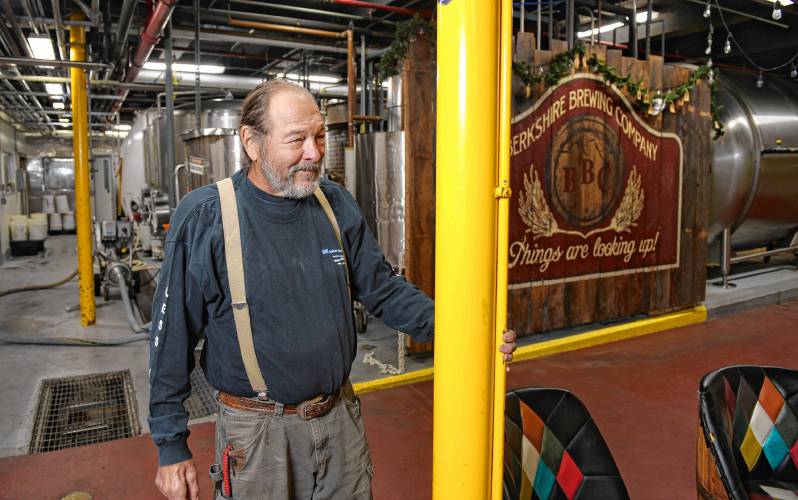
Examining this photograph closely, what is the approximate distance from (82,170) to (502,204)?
22.4 ft

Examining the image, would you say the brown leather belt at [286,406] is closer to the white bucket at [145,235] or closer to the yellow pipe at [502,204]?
the yellow pipe at [502,204]

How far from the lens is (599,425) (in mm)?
4707

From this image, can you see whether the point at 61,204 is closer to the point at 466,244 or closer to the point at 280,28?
the point at 280,28

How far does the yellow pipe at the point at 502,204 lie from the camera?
153 centimetres

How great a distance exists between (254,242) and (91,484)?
8.71 feet

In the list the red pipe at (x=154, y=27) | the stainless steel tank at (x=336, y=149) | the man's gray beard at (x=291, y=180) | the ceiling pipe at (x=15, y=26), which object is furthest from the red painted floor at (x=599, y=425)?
the ceiling pipe at (x=15, y=26)

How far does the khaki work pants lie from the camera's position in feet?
7.00

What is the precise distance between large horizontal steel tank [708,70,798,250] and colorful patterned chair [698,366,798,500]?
20.9ft

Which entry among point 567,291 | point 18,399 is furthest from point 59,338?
point 567,291

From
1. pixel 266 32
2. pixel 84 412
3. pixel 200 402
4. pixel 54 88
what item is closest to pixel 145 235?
pixel 54 88

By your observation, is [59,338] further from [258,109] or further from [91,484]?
[258,109]

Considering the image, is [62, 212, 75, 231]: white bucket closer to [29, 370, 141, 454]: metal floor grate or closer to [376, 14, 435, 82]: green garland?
[29, 370, 141, 454]: metal floor grate

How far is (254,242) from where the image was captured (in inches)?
83.0

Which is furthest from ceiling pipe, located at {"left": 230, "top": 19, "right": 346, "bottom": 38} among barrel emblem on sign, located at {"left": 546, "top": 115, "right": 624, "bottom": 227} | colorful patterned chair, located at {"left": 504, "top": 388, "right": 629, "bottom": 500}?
colorful patterned chair, located at {"left": 504, "top": 388, "right": 629, "bottom": 500}
